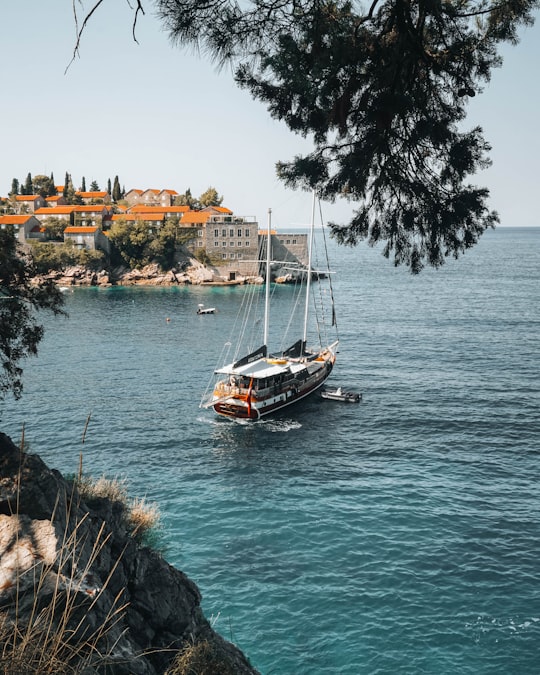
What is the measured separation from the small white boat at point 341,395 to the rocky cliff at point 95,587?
3354 centimetres

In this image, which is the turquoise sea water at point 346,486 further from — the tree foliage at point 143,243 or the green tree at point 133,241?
the green tree at point 133,241

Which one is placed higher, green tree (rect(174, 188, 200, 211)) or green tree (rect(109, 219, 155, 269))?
green tree (rect(174, 188, 200, 211))

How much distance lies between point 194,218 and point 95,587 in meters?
133

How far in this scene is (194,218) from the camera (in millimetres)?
137875

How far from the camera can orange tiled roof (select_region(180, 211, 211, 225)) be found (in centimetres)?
13575

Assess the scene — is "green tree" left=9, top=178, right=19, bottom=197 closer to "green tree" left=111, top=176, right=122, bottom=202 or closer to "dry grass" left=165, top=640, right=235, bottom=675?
"green tree" left=111, top=176, right=122, bottom=202

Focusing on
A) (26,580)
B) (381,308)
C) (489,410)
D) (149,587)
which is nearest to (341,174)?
(26,580)

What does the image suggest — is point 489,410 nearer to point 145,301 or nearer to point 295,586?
point 295,586

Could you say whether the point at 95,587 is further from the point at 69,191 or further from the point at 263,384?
the point at 69,191

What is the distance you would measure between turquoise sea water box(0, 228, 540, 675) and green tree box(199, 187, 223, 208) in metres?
94.0

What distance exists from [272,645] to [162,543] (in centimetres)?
827

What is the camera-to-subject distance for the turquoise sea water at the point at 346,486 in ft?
71.9

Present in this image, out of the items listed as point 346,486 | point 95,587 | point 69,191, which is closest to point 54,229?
point 69,191

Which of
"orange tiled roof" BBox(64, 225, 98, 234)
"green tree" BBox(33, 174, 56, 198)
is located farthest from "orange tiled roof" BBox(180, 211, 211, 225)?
"green tree" BBox(33, 174, 56, 198)
